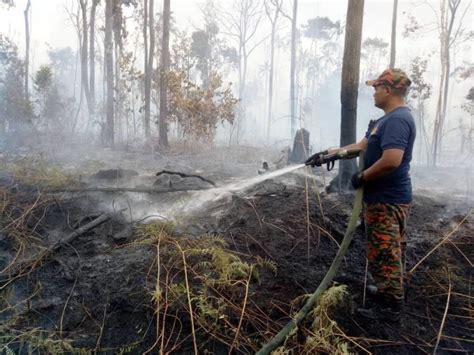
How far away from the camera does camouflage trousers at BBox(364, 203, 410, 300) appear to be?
2.72 meters

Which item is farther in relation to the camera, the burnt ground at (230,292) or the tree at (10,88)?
the tree at (10,88)

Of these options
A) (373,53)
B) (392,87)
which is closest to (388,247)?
(392,87)

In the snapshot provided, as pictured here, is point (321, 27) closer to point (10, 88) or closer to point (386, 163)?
point (10, 88)

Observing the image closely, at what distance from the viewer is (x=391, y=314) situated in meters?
2.73

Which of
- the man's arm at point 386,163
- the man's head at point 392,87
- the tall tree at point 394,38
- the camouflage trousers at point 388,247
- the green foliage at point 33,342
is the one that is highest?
the tall tree at point 394,38

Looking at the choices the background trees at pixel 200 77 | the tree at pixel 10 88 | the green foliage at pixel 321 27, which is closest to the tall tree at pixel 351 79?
the background trees at pixel 200 77

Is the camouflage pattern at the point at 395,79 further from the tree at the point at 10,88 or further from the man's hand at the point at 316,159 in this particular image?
the tree at the point at 10,88

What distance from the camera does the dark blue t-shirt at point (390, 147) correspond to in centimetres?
262

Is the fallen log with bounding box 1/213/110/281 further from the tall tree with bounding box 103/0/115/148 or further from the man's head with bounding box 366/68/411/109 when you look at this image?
the tall tree with bounding box 103/0/115/148

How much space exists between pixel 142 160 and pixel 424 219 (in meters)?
9.38

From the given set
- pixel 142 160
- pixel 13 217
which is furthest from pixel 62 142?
pixel 13 217

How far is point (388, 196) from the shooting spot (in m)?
2.75

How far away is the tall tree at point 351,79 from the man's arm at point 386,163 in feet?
13.1

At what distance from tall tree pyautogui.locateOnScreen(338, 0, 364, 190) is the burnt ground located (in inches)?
27.9
